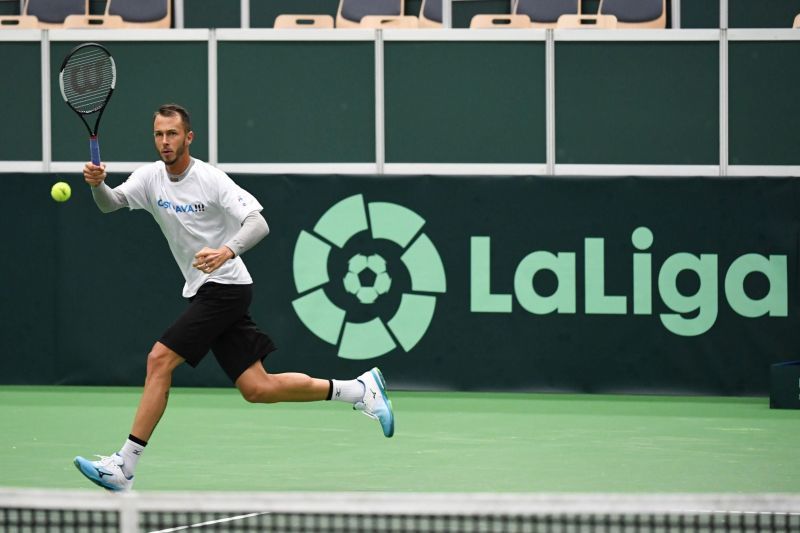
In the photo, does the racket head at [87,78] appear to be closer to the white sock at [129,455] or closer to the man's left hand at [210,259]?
the man's left hand at [210,259]

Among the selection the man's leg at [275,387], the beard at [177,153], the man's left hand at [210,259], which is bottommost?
the man's leg at [275,387]

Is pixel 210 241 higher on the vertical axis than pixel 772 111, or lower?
lower

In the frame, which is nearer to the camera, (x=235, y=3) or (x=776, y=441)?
(x=776, y=441)

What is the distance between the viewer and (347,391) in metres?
6.84

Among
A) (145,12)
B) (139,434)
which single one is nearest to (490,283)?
(145,12)

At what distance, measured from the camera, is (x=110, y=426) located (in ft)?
28.8

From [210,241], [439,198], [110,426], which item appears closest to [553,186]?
[439,198]

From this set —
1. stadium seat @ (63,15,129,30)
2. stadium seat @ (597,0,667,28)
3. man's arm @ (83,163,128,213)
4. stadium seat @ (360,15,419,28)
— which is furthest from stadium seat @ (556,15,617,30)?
man's arm @ (83,163,128,213)

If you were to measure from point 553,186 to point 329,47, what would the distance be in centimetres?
212

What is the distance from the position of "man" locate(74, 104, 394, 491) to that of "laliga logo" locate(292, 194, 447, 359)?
4.68m

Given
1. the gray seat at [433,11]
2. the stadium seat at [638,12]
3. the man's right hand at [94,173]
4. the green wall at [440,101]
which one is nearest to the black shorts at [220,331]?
the man's right hand at [94,173]

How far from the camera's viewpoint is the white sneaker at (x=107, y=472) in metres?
5.75

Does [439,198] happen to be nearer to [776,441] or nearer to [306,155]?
[306,155]

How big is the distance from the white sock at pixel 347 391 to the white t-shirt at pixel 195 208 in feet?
2.66
